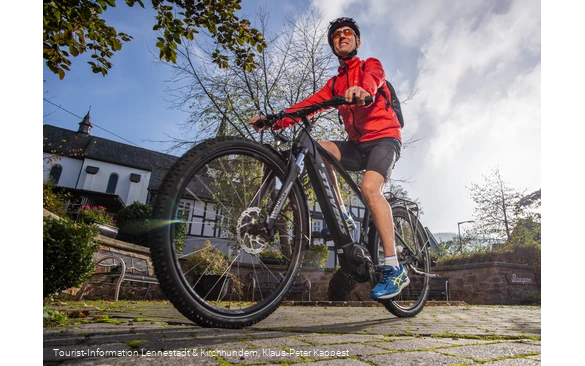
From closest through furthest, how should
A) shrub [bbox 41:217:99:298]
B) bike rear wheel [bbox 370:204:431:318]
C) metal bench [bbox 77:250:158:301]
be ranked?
bike rear wheel [bbox 370:204:431:318], shrub [bbox 41:217:99:298], metal bench [bbox 77:250:158:301]

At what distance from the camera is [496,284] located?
10.4 metres

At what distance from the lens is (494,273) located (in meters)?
10.5

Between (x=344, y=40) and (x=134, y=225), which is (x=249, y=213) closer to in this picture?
(x=344, y=40)

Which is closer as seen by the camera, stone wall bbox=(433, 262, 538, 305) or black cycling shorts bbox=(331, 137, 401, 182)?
black cycling shorts bbox=(331, 137, 401, 182)

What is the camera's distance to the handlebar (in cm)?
212

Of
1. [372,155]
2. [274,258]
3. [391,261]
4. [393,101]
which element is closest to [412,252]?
[391,261]

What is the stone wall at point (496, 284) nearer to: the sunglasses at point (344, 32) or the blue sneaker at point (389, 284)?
the blue sneaker at point (389, 284)

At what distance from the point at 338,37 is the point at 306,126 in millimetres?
893

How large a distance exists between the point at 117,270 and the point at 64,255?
3503 mm

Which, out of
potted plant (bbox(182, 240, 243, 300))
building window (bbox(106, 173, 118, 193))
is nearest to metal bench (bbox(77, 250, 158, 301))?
potted plant (bbox(182, 240, 243, 300))

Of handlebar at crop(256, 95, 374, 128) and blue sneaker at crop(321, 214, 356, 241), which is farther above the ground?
handlebar at crop(256, 95, 374, 128)

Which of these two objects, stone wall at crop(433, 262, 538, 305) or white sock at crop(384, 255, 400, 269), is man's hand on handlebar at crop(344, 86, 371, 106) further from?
stone wall at crop(433, 262, 538, 305)
